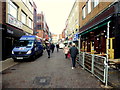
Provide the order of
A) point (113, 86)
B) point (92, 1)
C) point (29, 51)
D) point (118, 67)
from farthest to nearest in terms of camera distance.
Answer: point (92, 1) < point (29, 51) < point (118, 67) < point (113, 86)

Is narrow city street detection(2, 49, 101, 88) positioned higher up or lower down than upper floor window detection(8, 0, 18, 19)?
lower down

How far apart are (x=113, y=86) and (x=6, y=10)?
12900 millimetres

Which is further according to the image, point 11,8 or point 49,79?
point 11,8

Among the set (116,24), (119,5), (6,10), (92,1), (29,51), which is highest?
(92,1)

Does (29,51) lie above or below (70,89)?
above

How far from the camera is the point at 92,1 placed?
1401 cm

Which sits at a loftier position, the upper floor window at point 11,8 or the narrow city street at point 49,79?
the upper floor window at point 11,8

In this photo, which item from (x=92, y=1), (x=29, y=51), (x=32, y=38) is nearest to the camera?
(x=29, y=51)

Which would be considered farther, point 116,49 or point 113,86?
point 116,49

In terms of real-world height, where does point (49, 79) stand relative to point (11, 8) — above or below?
below

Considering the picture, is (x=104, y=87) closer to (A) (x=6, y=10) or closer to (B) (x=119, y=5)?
(B) (x=119, y=5)

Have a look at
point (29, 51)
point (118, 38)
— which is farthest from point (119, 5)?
point (29, 51)

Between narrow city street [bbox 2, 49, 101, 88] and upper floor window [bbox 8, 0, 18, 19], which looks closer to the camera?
narrow city street [bbox 2, 49, 101, 88]

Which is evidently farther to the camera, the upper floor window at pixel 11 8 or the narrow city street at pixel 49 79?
the upper floor window at pixel 11 8
